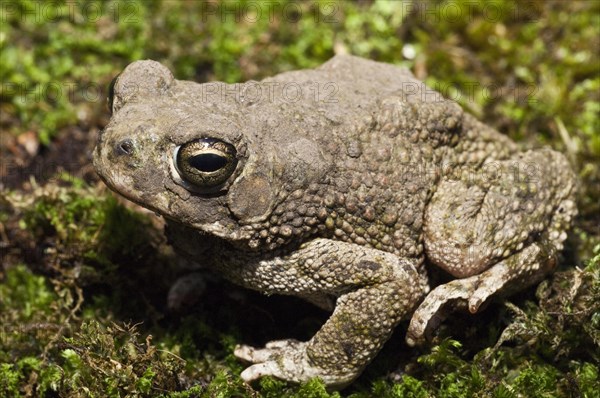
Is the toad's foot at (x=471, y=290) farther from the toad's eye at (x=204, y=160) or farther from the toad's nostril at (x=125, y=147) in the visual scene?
the toad's nostril at (x=125, y=147)

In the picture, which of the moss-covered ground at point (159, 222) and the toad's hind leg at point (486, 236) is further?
the moss-covered ground at point (159, 222)

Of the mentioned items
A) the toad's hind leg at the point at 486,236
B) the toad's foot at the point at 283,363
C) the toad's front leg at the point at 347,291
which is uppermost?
the toad's hind leg at the point at 486,236

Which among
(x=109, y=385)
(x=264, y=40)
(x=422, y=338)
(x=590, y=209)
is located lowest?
(x=109, y=385)

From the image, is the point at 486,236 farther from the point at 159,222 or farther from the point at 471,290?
the point at 159,222

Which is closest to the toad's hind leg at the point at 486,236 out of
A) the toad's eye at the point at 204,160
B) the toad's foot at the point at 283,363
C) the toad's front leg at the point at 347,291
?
the toad's front leg at the point at 347,291

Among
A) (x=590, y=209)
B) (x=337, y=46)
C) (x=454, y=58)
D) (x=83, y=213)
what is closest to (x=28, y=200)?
(x=83, y=213)

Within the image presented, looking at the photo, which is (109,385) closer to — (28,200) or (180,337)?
(180,337)
